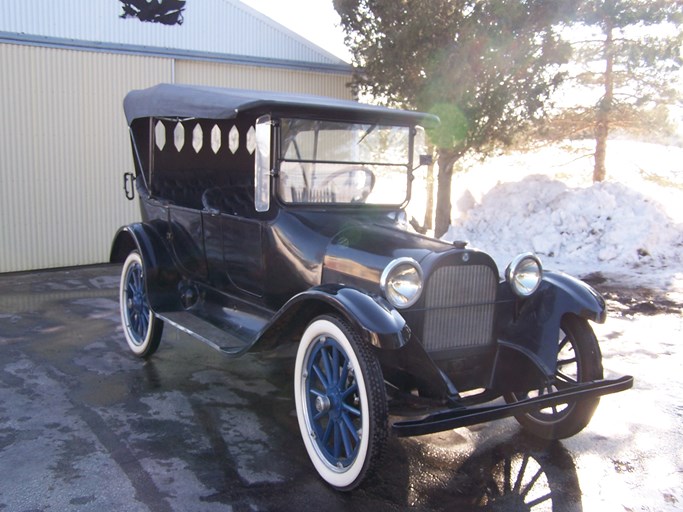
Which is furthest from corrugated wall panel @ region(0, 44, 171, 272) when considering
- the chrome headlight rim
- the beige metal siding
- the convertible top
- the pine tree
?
the chrome headlight rim

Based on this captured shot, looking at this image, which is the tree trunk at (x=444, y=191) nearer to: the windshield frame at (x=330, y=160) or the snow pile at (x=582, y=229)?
the snow pile at (x=582, y=229)

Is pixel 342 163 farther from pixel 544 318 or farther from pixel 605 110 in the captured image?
pixel 605 110

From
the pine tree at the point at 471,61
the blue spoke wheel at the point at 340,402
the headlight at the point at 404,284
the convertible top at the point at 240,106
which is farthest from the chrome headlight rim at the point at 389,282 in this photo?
the pine tree at the point at 471,61

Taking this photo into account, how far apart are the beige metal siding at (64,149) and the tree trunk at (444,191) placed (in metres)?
3.95

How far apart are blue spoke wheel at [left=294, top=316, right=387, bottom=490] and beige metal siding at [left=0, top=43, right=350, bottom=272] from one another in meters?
6.95

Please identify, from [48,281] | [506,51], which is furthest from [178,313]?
[506,51]

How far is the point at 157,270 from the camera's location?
16.3 ft

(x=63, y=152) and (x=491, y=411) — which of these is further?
(x=63, y=152)

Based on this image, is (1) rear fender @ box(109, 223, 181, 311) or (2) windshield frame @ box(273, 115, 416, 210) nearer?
(2) windshield frame @ box(273, 115, 416, 210)

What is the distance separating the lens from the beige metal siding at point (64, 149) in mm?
8797

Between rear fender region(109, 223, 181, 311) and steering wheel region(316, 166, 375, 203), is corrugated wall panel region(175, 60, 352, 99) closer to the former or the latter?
rear fender region(109, 223, 181, 311)

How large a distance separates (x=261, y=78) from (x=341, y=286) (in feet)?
25.8

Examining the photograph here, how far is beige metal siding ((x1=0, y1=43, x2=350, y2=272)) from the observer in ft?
28.9

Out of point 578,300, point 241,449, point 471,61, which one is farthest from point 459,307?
point 471,61
